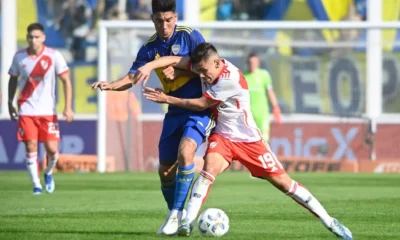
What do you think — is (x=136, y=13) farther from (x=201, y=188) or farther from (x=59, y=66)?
(x=201, y=188)

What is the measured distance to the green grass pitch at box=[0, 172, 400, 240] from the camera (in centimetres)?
1018

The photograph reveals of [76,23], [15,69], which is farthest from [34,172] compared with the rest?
[76,23]

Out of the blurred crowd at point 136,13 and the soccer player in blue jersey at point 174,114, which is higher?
the soccer player in blue jersey at point 174,114

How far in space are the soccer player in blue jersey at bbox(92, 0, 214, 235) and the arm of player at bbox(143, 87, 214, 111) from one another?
11.6 inches

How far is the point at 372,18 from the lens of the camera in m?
25.8

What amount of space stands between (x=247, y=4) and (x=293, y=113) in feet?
13.8

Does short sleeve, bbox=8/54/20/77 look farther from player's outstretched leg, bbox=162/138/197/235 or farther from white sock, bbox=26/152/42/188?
player's outstretched leg, bbox=162/138/197/235

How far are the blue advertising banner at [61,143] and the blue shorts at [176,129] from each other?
557 inches

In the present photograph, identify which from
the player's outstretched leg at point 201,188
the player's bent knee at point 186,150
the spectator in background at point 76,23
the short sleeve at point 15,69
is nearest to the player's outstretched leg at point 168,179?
the player's bent knee at point 186,150

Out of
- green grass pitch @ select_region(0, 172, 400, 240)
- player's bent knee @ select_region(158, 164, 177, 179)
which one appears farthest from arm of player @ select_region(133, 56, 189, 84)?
green grass pitch @ select_region(0, 172, 400, 240)

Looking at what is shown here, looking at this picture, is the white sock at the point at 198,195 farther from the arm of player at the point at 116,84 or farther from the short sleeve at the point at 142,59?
the short sleeve at the point at 142,59

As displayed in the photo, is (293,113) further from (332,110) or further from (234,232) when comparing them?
(234,232)

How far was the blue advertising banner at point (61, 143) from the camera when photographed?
80.1ft

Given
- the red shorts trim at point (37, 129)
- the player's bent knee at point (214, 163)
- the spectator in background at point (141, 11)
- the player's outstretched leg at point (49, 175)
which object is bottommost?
the player's outstretched leg at point (49, 175)
